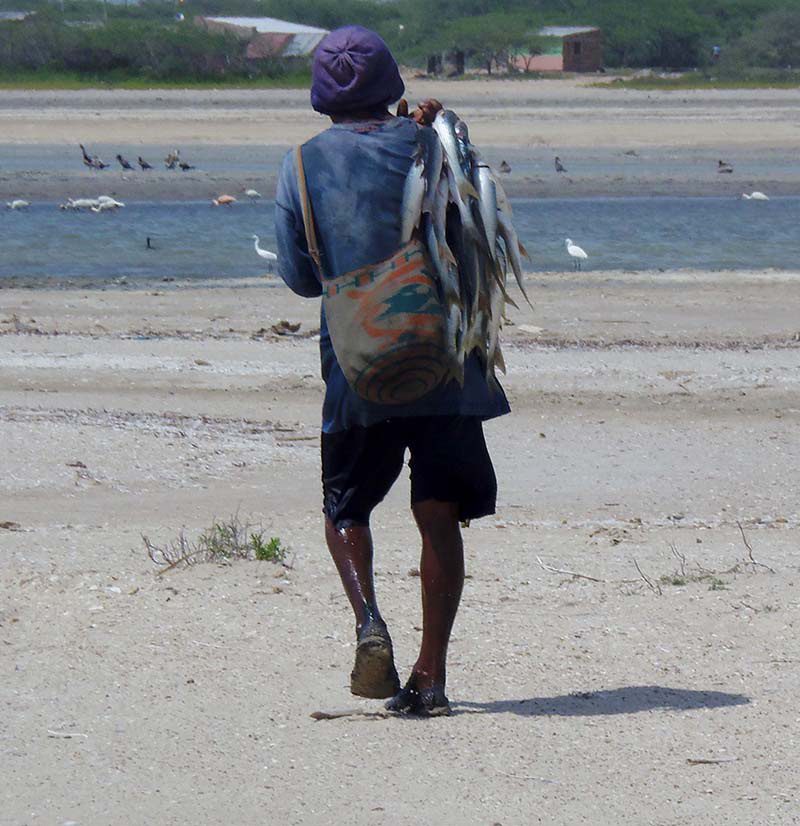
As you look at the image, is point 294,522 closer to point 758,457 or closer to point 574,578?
point 574,578

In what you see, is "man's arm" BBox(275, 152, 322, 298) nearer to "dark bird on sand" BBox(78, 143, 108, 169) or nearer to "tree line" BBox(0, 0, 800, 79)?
"dark bird on sand" BBox(78, 143, 108, 169)

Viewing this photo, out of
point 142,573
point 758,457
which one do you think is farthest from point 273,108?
point 142,573

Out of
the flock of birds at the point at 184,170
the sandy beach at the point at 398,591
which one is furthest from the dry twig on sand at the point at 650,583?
the flock of birds at the point at 184,170

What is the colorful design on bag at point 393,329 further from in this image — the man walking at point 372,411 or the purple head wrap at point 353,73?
the purple head wrap at point 353,73

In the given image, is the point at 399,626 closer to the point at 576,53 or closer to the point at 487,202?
the point at 487,202

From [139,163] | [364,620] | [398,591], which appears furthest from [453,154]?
[139,163]

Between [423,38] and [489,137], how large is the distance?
108 feet

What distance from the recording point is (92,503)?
6.83 metres

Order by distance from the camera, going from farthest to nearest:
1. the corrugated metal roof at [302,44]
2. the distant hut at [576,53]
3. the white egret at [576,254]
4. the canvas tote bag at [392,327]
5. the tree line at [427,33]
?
the distant hut at [576,53], the corrugated metal roof at [302,44], the tree line at [427,33], the white egret at [576,254], the canvas tote bag at [392,327]

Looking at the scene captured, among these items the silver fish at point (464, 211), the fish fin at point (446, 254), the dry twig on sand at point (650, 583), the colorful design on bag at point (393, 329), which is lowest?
the dry twig on sand at point (650, 583)

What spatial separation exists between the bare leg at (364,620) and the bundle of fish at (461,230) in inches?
20.9

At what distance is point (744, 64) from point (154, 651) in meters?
54.0

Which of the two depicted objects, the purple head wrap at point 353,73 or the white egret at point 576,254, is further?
the white egret at point 576,254

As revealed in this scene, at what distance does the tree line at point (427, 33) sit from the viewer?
49031mm
